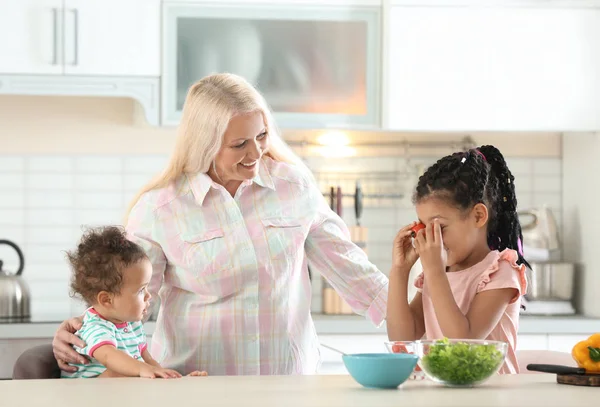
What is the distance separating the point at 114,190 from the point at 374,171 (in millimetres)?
1087

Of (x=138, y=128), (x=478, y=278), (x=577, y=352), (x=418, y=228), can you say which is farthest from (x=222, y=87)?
(x=138, y=128)

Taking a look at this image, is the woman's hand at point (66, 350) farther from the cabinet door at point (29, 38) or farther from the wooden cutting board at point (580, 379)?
the cabinet door at point (29, 38)

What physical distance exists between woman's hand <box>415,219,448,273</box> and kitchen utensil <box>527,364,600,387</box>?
364 millimetres

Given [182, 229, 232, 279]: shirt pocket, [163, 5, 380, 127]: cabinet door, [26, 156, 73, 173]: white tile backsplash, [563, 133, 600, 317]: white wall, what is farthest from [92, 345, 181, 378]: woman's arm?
[563, 133, 600, 317]: white wall

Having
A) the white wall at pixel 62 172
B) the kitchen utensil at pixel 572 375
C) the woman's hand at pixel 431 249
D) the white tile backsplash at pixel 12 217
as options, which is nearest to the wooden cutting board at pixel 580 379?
the kitchen utensil at pixel 572 375

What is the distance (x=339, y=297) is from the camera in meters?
3.89

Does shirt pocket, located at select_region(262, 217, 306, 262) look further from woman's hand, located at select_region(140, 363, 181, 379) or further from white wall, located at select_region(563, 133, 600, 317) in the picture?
white wall, located at select_region(563, 133, 600, 317)

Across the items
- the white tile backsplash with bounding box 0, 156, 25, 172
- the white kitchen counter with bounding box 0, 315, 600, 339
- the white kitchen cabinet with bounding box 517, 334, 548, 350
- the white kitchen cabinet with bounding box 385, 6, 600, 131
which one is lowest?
the white kitchen cabinet with bounding box 517, 334, 548, 350

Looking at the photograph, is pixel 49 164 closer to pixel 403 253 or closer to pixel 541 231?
pixel 541 231

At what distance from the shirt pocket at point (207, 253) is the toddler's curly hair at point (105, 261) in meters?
0.11

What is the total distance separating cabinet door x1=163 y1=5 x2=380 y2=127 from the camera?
375 cm

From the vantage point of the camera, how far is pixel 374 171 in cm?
412

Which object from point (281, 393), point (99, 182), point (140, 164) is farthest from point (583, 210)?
point (281, 393)

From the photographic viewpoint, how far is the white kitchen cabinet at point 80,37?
12.0 ft
